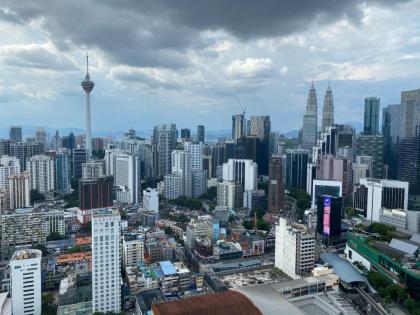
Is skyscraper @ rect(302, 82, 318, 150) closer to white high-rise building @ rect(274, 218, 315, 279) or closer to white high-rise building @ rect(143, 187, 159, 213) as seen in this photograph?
white high-rise building @ rect(143, 187, 159, 213)

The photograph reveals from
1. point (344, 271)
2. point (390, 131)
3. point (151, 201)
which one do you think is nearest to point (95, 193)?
point (151, 201)

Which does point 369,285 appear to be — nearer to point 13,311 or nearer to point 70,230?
point 13,311

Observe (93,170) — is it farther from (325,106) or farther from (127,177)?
(325,106)

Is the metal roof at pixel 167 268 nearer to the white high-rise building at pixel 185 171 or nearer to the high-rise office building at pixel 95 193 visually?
the high-rise office building at pixel 95 193

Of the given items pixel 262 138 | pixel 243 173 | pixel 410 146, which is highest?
pixel 262 138

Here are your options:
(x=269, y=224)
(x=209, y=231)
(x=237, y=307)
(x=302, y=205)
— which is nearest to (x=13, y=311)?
(x=237, y=307)
